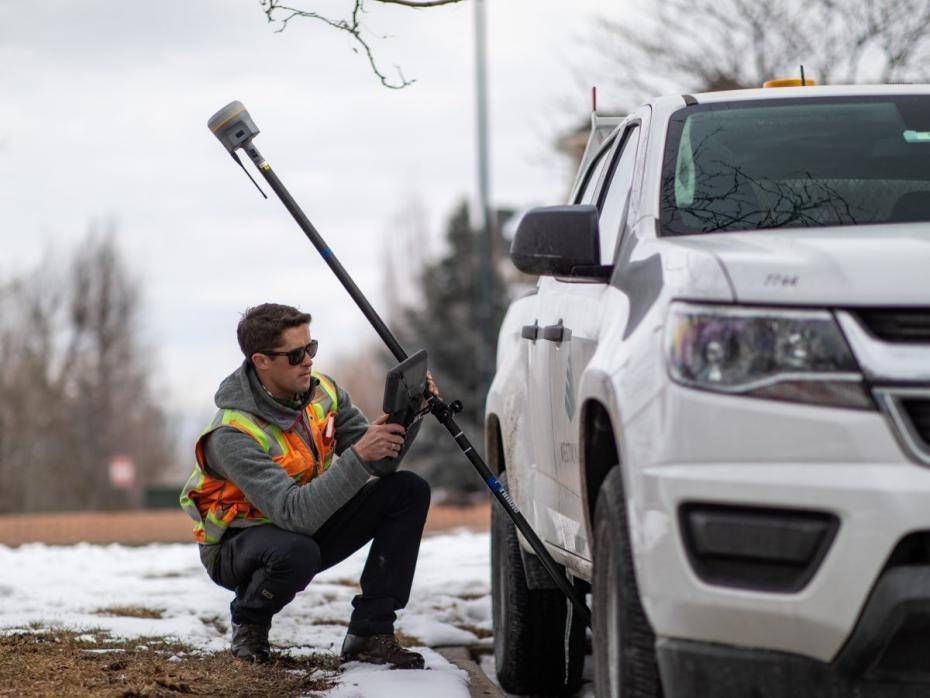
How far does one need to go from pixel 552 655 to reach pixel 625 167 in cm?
183

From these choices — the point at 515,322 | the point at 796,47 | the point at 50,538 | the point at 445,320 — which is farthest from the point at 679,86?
the point at 445,320

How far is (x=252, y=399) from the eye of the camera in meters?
5.69

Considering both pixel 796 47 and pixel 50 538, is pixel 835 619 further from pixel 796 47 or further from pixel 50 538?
pixel 796 47

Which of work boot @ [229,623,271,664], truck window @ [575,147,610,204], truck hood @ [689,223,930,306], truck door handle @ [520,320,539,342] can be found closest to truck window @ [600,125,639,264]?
truck window @ [575,147,610,204]

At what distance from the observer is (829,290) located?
324cm

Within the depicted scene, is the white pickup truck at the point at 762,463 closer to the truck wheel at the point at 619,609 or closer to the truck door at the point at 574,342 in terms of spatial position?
the truck wheel at the point at 619,609

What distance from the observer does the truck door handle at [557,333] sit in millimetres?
4629

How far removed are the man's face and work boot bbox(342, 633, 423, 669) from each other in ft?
2.91

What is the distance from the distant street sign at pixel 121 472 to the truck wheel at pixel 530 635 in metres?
51.2

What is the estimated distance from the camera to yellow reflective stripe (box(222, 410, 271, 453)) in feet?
18.4

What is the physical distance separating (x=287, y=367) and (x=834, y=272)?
2.75 metres

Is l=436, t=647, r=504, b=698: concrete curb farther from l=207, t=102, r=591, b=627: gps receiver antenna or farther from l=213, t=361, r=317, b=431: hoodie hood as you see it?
l=213, t=361, r=317, b=431: hoodie hood

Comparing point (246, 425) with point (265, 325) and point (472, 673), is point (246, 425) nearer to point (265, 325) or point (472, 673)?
point (265, 325)

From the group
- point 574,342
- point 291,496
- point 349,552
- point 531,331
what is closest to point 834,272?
point 574,342
